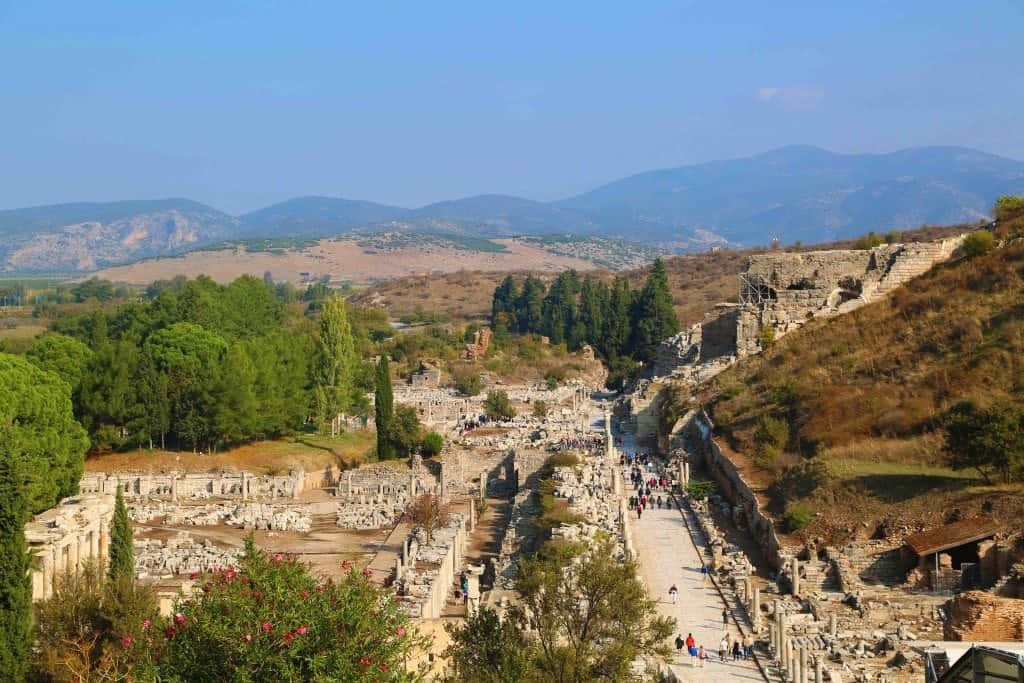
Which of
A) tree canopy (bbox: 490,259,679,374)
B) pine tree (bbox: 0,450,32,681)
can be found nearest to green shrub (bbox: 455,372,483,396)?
tree canopy (bbox: 490,259,679,374)

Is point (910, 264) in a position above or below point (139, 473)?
above

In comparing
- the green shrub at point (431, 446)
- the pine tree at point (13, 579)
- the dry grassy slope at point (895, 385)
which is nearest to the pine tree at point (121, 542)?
the pine tree at point (13, 579)

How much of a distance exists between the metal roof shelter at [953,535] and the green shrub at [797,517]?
3.10m

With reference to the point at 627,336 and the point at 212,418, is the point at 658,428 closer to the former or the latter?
the point at 212,418

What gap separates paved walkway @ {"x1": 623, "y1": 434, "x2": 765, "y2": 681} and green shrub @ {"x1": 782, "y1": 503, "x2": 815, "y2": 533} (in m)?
2.15

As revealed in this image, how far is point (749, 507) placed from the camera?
3356 centimetres

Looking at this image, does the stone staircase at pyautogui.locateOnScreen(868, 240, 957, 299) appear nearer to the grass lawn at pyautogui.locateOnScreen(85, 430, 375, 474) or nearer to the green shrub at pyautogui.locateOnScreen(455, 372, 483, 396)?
the green shrub at pyautogui.locateOnScreen(455, 372, 483, 396)

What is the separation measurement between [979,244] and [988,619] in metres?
31.4

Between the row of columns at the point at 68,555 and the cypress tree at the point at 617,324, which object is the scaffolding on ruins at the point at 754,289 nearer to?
the cypress tree at the point at 617,324

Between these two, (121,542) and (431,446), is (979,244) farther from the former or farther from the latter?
(121,542)

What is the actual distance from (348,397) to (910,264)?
79.4ft

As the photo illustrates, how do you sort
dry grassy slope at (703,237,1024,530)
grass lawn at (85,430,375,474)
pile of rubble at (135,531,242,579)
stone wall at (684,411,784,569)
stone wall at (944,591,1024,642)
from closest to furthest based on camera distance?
stone wall at (944,591,1024,642) → stone wall at (684,411,784,569) → dry grassy slope at (703,237,1024,530) → pile of rubble at (135,531,242,579) → grass lawn at (85,430,375,474)

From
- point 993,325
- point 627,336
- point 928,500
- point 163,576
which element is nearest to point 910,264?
point 993,325

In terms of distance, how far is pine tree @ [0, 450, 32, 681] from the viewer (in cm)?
1878
